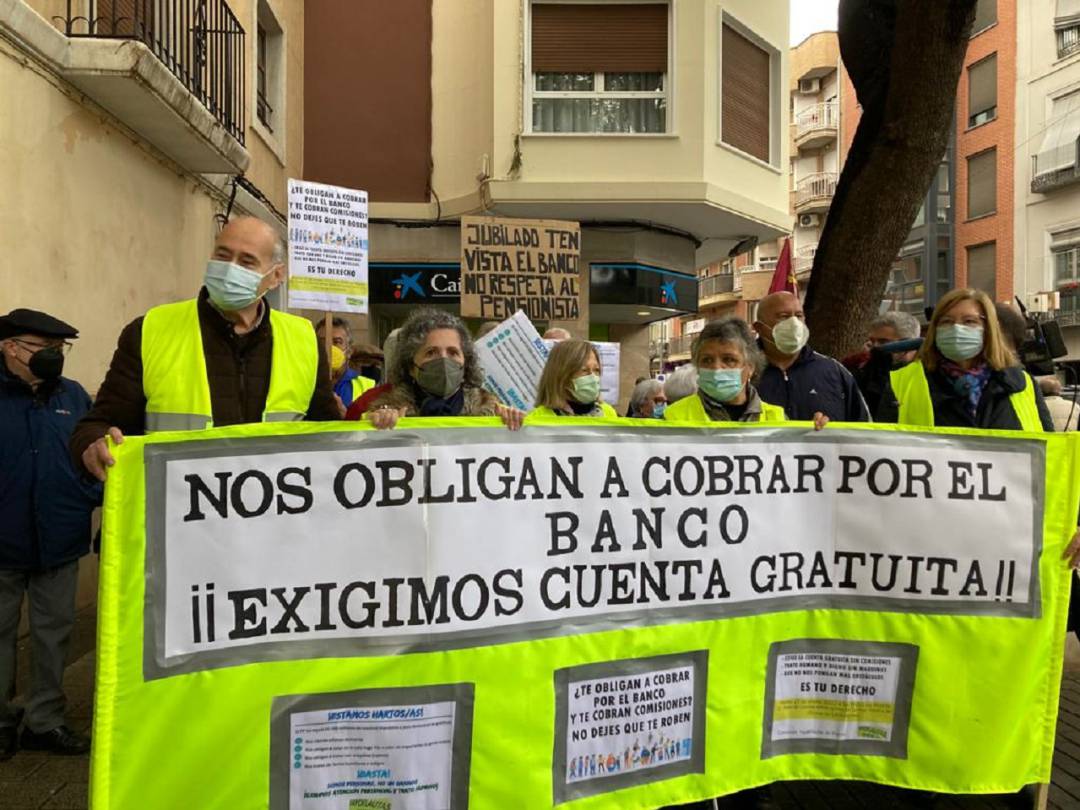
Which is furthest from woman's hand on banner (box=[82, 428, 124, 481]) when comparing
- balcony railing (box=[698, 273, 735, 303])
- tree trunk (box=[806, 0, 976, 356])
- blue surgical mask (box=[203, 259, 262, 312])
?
balcony railing (box=[698, 273, 735, 303])

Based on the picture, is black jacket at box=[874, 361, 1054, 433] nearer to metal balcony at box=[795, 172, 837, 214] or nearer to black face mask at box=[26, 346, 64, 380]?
black face mask at box=[26, 346, 64, 380]

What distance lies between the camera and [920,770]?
9.52 ft

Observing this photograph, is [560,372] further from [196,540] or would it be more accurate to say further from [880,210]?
[880,210]

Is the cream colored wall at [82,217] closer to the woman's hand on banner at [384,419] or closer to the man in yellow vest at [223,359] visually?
the man in yellow vest at [223,359]

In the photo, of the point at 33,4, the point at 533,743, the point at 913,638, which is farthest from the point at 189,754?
the point at 33,4

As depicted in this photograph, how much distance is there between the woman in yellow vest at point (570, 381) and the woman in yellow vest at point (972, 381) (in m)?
1.29

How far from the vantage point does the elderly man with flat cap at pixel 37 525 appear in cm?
369

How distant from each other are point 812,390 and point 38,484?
3.35 meters

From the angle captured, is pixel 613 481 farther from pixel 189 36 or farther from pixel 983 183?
pixel 983 183

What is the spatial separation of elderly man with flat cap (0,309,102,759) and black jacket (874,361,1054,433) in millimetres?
3654

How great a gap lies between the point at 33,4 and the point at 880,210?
18.9ft

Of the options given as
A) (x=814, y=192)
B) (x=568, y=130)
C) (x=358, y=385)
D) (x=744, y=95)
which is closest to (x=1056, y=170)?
(x=814, y=192)

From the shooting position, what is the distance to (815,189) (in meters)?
43.0

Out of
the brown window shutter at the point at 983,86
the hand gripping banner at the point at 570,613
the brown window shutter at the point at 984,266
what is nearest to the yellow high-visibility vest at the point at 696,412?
the hand gripping banner at the point at 570,613
